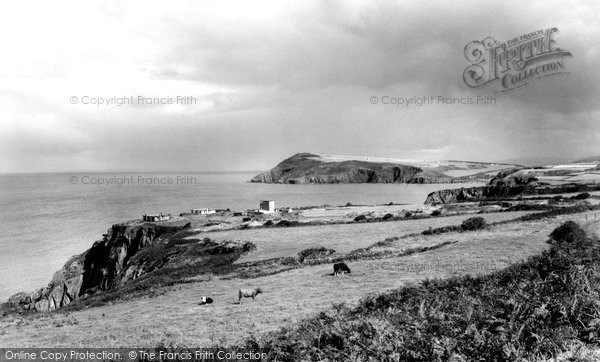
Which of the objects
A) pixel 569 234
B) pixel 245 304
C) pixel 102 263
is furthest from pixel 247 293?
pixel 102 263

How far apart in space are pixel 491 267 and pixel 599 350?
1247 cm

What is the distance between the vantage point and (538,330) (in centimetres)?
843

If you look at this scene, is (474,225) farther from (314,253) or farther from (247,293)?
(247,293)

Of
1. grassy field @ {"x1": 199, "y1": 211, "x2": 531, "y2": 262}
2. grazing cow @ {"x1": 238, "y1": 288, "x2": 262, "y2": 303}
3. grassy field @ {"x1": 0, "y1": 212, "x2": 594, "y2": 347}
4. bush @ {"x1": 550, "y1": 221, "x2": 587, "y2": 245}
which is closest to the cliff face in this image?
grassy field @ {"x1": 199, "y1": 211, "x2": 531, "y2": 262}

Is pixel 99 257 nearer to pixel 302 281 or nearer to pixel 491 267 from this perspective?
pixel 302 281

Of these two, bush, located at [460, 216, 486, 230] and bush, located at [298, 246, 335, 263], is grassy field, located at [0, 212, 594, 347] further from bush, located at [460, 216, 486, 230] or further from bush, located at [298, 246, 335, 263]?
bush, located at [460, 216, 486, 230]

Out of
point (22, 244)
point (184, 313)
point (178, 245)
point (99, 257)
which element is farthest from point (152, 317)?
point (22, 244)

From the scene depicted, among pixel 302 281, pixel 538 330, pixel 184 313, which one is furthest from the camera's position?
pixel 302 281

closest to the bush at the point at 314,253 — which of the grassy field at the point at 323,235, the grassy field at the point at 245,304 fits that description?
the grassy field at the point at 323,235

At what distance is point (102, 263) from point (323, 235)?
3572 cm

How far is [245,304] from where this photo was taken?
1816 cm

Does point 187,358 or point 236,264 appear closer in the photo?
point 187,358

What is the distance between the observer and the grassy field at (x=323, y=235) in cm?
3691

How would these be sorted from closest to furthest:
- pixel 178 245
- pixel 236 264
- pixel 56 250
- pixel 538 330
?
pixel 538 330
pixel 236 264
pixel 178 245
pixel 56 250
